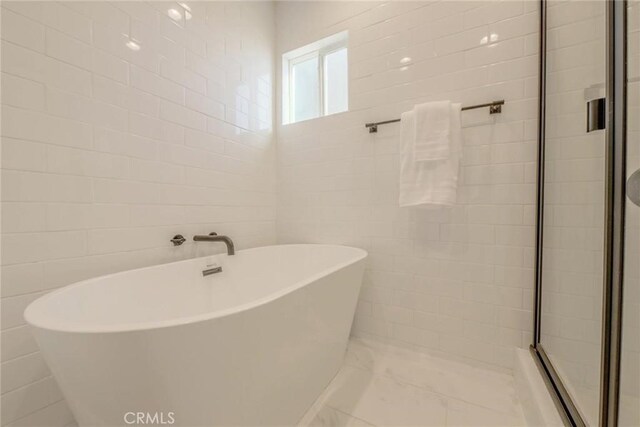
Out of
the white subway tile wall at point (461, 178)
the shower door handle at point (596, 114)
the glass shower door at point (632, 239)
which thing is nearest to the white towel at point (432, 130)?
the white subway tile wall at point (461, 178)

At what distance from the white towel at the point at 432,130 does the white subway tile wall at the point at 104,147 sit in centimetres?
119

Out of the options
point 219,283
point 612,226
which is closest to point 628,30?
point 612,226

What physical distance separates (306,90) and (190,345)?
2114mm

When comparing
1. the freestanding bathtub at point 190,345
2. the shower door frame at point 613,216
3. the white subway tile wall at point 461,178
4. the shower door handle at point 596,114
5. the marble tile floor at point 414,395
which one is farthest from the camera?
the white subway tile wall at point 461,178

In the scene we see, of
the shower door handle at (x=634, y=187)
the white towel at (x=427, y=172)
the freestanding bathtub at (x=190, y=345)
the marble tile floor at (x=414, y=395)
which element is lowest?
the marble tile floor at (x=414, y=395)

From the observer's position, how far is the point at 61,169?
99cm

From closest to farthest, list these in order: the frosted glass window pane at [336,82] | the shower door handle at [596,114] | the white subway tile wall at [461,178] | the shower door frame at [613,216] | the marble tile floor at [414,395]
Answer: the shower door frame at [613,216] → the shower door handle at [596,114] → the marble tile floor at [414,395] → the white subway tile wall at [461,178] → the frosted glass window pane at [336,82]

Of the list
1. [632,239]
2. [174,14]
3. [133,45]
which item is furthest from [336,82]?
[632,239]

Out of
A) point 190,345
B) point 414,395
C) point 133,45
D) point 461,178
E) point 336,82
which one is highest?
point 336,82

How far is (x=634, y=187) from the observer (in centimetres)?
77

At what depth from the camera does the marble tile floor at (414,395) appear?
1.06 metres

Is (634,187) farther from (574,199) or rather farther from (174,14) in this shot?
(174,14)

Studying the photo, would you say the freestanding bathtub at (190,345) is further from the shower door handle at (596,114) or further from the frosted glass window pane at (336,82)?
the frosted glass window pane at (336,82)

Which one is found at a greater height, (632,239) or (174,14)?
(174,14)
